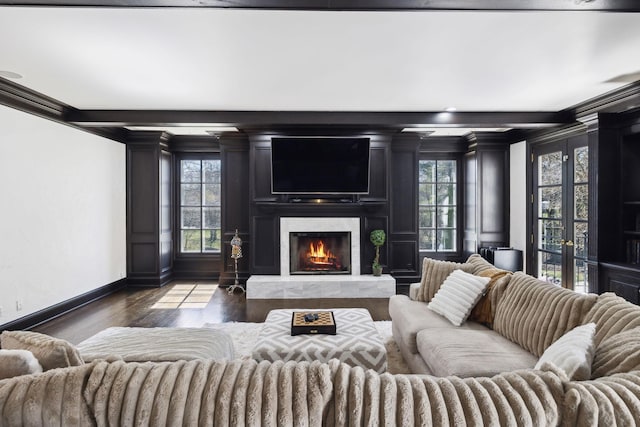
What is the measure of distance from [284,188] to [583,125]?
405 centimetres

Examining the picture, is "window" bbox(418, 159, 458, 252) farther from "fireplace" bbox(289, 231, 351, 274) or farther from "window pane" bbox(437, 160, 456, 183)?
"fireplace" bbox(289, 231, 351, 274)

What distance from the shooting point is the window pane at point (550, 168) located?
530 centimetres

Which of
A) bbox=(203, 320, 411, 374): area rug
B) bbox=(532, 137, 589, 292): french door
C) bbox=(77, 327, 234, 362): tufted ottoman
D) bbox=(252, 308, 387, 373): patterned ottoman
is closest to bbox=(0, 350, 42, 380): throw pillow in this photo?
bbox=(77, 327, 234, 362): tufted ottoman

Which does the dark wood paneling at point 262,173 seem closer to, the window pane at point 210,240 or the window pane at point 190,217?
the window pane at point 210,240

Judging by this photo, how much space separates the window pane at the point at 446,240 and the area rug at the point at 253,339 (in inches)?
119

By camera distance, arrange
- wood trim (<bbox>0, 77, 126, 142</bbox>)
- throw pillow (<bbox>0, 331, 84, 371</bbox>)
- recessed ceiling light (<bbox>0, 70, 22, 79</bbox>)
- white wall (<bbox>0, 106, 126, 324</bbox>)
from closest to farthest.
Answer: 1. throw pillow (<bbox>0, 331, 84, 371</bbox>)
2. recessed ceiling light (<bbox>0, 70, 22, 79</bbox>)
3. wood trim (<bbox>0, 77, 126, 142</bbox>)
4. white wall (<bbox>0, 106, 126, 324</bbox>)

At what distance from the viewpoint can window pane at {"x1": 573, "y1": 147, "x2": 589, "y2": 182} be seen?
482 cm

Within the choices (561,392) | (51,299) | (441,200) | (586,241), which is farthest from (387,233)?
(561,392)

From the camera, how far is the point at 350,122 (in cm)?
503

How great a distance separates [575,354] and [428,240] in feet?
18.2

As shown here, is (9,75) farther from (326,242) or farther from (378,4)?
(326,242)

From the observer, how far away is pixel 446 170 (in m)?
6.94

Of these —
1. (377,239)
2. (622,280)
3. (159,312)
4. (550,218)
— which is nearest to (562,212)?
(550,218)

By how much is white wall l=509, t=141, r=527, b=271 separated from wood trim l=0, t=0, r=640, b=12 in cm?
419
